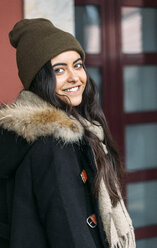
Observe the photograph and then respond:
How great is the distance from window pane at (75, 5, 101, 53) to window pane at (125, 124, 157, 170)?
82 cm

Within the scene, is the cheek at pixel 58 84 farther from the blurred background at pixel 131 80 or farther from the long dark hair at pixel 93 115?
the blurred background at pixel 131 80

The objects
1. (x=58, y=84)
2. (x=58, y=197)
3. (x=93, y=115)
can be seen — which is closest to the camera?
(x=58, y=197)

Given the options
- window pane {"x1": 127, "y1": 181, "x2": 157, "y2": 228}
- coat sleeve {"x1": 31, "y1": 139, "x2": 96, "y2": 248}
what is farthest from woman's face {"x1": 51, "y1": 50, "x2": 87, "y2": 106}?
window pane {"x1": 127, "y1": 181, "x2": 157, "y2": 228}

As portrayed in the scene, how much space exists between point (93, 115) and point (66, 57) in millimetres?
409

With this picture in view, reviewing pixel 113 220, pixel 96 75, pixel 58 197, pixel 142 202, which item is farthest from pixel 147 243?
pixel 58 197

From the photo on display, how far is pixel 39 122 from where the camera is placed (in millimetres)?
1733

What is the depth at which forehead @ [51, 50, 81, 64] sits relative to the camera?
77.2 inches

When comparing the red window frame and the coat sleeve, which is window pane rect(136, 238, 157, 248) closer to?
the red window frame

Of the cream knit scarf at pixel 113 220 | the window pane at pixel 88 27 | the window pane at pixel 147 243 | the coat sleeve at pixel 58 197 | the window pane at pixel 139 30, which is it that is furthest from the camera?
the window pane at pixel 147 243

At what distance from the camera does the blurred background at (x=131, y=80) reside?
351 cm

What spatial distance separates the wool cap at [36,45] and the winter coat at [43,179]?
234mm

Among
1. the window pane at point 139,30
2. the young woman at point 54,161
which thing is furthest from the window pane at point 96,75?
the young woman at point 54,161

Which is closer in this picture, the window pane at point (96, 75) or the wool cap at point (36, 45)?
the wool cap at point (36, 45)

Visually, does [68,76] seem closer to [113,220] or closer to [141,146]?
[113,220]
